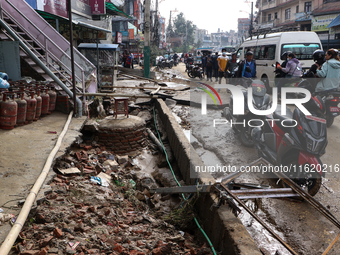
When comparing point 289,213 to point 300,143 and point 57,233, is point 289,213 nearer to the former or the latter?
point 300,143

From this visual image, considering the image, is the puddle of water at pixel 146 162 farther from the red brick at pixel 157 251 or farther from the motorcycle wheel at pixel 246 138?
the red brick at pixel 157 251

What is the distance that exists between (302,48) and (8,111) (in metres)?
9.82

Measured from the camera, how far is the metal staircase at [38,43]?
7.16 m

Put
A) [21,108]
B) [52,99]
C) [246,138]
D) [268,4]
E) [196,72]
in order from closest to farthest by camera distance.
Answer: [21,108]
[246,138]
[52,99]
[196,72]
[268,4]

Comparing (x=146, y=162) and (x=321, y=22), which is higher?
(x=321, y=22)

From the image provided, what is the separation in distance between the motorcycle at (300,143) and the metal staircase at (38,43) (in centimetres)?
472

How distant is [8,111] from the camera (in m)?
4.65

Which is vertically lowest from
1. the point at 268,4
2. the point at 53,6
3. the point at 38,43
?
the point at 38,43

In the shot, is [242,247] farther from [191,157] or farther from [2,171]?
[2,171]

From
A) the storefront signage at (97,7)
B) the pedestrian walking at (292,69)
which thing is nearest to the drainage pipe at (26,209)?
the pedestrian walking at (292,69)

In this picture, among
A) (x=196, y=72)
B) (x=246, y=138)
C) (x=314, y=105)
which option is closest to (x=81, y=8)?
(x=196, y=72)

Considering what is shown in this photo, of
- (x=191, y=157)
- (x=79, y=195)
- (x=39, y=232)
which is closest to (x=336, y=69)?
(x=191, y=157)

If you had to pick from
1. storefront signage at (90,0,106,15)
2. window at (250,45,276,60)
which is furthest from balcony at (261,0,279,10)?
storefront signage at (90,0,106,15)

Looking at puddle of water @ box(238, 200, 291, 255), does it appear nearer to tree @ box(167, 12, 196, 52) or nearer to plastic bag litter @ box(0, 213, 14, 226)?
plastic bag litter @ box(0, 213, 14, 226)
